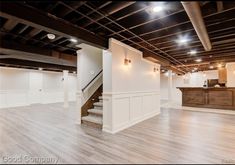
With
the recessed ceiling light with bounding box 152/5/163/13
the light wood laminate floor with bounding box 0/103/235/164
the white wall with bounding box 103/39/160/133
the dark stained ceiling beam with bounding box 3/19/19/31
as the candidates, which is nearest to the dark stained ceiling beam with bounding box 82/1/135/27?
the recessed ceiling light with bounding box 152/5/163/13

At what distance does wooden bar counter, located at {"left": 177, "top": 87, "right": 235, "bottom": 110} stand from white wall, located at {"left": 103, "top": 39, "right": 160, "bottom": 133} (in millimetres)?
4157

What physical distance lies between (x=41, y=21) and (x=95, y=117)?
326cm

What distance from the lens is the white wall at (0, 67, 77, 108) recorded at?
9.18m

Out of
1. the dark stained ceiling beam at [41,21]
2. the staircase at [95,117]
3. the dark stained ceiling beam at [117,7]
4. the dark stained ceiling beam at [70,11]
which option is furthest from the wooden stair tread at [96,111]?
the dark stained ceiling beam at [70,11]

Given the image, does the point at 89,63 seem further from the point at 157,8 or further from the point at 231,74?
the point at 231,74

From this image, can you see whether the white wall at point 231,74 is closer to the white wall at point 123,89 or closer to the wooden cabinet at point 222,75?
the wooden cabinet at point 222,75

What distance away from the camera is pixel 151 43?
15.3ft

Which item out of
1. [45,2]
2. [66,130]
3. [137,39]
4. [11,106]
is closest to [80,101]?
[66,130]

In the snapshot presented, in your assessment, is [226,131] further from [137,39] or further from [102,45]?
[102,45]

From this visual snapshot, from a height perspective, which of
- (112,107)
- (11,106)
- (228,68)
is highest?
(228,68)

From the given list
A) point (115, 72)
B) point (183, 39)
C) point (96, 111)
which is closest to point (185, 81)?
point (183, 39)

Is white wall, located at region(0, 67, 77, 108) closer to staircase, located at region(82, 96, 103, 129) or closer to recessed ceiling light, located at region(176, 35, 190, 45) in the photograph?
staircase, located at region(82, 96, 103, 129)

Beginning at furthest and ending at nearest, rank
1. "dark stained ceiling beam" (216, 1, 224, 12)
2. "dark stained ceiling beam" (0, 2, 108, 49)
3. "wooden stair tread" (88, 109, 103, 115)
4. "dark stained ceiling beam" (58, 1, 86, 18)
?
"wooden stair tread" (88, 109, 103, 115), "dark stained ceiling beam" (216, 1, 224, 12), "dark stained ceiling beam" (58, 1, 86, 18), "dark stained ceiling beam" (0, 2, 108, 49)

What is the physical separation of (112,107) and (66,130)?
1.48 metres
